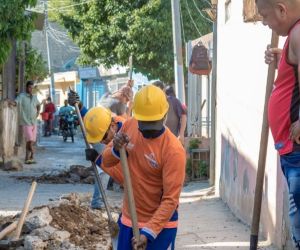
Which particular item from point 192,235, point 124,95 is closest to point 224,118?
point 124,95

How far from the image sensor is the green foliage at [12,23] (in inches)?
441

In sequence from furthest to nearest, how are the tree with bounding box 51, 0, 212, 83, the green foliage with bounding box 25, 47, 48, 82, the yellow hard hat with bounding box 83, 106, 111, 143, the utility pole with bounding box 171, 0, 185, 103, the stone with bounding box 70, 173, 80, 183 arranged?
1. the tree with bounding box 51, 0, 212, 83
2. the green foliage with bounding box 25, 47, 48, 82
3. the utility pole with bounding box 171, 0, 185, 103
4. the stone with bounding box 70, 173, 80, 183
5. the yellow hard hat with bounding box 83, 106, 111, 143

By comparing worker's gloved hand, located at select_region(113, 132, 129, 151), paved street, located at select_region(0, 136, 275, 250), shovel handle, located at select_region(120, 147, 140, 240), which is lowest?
paved street, located at select_region(0, 136, 275, 250)

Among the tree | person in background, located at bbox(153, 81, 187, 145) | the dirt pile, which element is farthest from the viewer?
the tree

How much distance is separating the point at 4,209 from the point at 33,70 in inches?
489

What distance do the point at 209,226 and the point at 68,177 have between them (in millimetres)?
5781

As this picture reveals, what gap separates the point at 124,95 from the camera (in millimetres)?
10352

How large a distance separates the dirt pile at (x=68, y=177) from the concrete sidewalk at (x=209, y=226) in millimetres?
2692

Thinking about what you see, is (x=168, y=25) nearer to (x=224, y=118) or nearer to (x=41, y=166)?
(x=41, y=166)

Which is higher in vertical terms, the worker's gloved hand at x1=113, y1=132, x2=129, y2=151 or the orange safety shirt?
the worker's gloved hand at x1=113, y1=132, x2=129, y2=151

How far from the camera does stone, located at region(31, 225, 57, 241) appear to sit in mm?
7178

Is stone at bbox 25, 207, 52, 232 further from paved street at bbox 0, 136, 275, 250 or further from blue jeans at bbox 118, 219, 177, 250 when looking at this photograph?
blue jeans at bbox 118, 219, 177, 250

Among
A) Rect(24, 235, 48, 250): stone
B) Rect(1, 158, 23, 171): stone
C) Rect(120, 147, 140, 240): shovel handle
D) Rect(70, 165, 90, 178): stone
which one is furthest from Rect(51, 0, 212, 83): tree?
Rect(120, 147, 140, 240): shovel handle

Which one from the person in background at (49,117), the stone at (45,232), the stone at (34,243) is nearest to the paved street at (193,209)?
the stone at (45,232)
